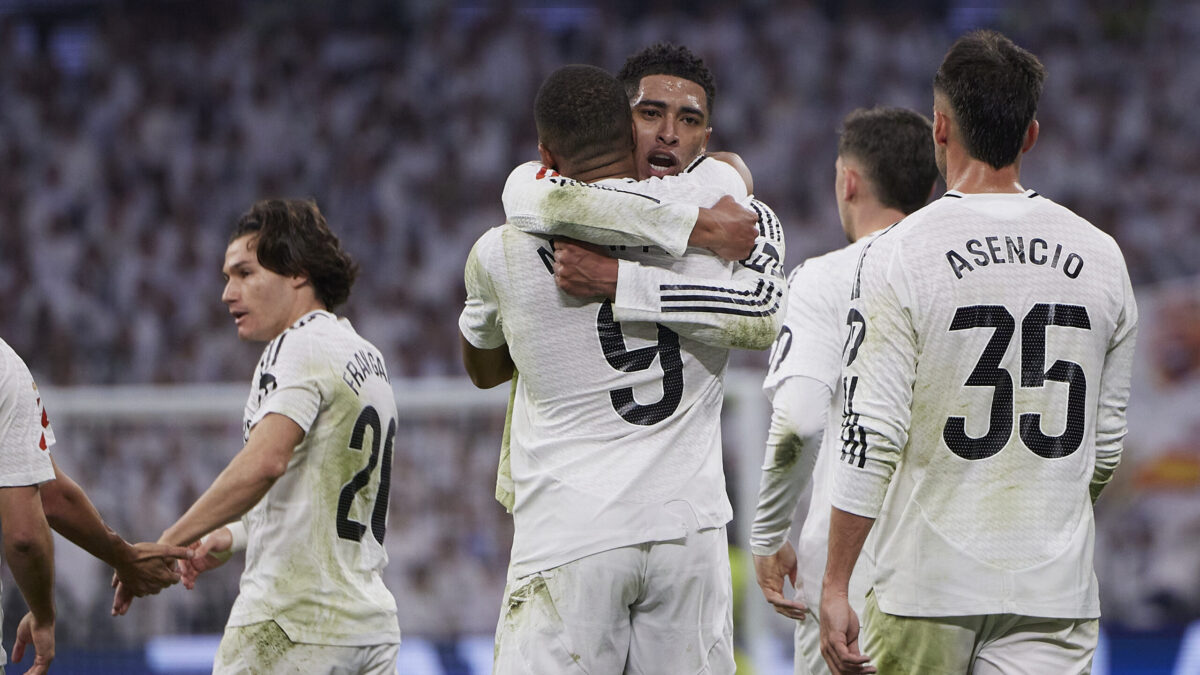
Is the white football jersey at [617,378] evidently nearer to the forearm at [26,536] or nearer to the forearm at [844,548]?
the forearm at [844,548]

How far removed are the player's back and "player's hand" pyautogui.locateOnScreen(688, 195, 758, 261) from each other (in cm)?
7

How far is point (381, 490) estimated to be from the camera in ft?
14.0

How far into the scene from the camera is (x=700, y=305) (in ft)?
10.4

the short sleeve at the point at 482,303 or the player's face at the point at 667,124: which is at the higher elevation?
the player's face at the point at 667,124

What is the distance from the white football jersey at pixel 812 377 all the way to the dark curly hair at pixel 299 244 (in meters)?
1.49

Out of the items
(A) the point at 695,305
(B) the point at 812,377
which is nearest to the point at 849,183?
(B) the point at 812,377

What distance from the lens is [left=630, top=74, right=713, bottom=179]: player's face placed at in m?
3.64

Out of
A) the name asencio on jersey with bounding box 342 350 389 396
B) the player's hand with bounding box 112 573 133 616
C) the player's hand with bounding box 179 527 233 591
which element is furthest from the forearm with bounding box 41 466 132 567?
the name asencio on jersey with bounding box 342 350 389 396

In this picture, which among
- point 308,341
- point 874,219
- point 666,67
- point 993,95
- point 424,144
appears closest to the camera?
point 993,95

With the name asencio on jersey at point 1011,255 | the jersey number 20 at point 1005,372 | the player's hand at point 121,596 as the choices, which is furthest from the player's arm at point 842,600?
the player's hand at point 121,596

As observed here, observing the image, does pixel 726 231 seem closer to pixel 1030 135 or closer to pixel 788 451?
pixel 1030 135

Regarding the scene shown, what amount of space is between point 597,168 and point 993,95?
37.9 inches

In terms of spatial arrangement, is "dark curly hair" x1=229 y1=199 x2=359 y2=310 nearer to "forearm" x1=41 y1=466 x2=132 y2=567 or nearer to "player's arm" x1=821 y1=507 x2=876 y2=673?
"forearm" x1=41 y1=466 x2=132 y2=567

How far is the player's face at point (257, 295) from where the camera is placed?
4.34 meters
